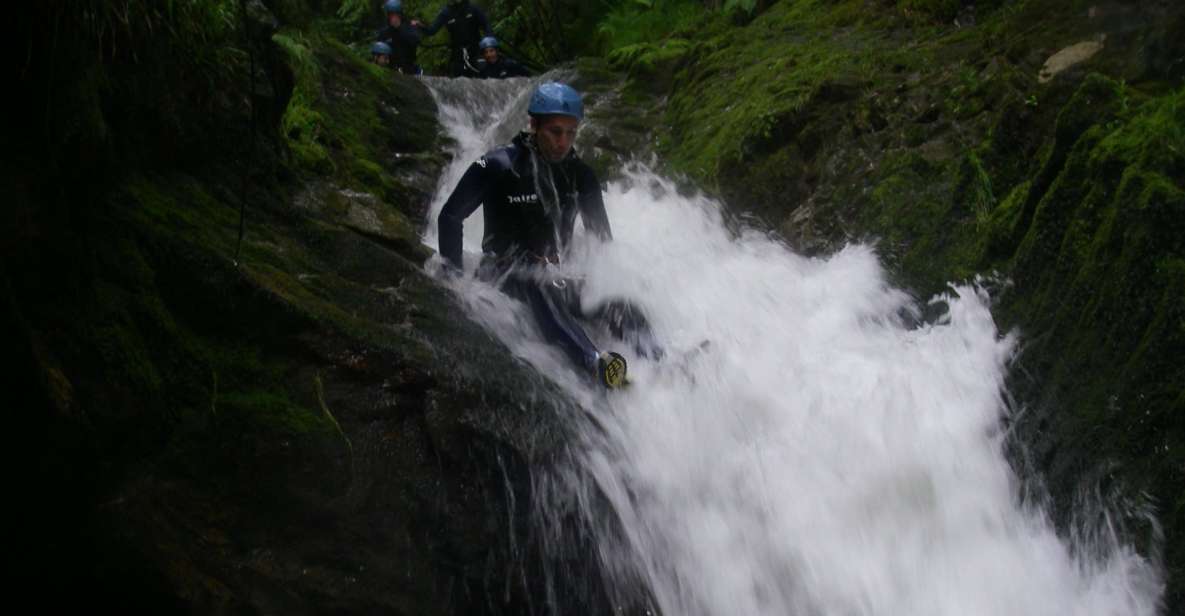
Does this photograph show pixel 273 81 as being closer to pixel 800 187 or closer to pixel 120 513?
pixel 120 513

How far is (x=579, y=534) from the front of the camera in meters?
3.64

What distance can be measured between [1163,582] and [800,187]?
4352 mm

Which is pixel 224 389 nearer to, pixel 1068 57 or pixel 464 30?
pixel 1068 57

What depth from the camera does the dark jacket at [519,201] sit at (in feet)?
Answer: 17.0

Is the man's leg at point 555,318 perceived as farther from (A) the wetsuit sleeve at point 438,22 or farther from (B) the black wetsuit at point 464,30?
(A) the wetsuit sleeve at point 438,22

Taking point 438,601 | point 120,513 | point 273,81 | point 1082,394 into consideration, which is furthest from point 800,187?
point 120,513

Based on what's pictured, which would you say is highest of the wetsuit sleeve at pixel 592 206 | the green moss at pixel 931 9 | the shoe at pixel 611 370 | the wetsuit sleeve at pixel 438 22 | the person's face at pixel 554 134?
the green moss at pixel 931 9

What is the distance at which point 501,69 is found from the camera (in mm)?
14383

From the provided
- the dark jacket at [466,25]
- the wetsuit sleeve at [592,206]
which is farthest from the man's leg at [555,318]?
Answer: the dark jacket at [466,25]

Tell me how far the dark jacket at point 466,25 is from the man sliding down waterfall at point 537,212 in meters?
10.3

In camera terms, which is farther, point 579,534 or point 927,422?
point 927,422

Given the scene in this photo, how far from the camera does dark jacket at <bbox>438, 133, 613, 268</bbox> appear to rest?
5188 mm

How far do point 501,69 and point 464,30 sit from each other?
47.7 inches

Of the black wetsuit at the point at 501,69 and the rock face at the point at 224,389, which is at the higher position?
the rock face at the point at 224,389
